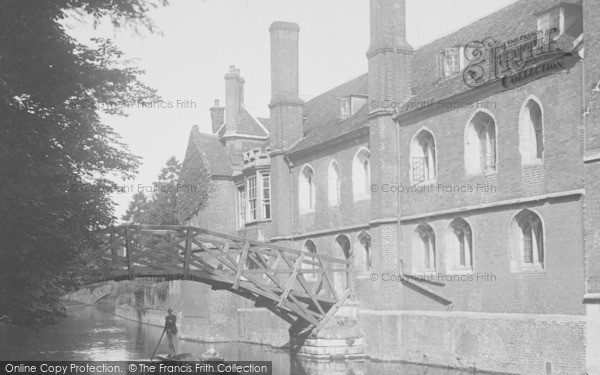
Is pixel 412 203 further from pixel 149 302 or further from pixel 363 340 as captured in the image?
pixel 149 302

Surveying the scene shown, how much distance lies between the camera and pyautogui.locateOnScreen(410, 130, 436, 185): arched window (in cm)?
2619

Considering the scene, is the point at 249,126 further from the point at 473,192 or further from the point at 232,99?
the point at 473,192

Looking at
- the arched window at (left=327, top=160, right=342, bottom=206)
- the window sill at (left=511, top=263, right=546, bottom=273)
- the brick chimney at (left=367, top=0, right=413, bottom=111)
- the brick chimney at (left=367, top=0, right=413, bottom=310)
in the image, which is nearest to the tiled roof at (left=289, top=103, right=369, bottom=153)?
the arched window at (left=327, top=160, right=342, bottom=206)

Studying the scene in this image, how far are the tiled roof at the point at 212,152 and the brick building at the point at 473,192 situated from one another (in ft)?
21.7

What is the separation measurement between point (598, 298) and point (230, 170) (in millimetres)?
23963

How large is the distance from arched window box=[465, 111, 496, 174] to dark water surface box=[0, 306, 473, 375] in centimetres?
622

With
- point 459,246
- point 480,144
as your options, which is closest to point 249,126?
point 459,246

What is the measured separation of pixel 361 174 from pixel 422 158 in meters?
3.91

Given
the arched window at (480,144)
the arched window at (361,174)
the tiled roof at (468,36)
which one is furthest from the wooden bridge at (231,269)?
the tiled roof at (468,36)

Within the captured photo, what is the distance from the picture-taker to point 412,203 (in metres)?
26.5

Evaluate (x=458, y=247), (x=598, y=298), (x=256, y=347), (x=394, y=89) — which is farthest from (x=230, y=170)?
(x=598, y=298)

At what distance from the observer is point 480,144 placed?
2400cm

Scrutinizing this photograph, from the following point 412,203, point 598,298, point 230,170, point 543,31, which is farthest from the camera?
point 230,170

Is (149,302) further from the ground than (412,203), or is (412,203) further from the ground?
(412,203)
